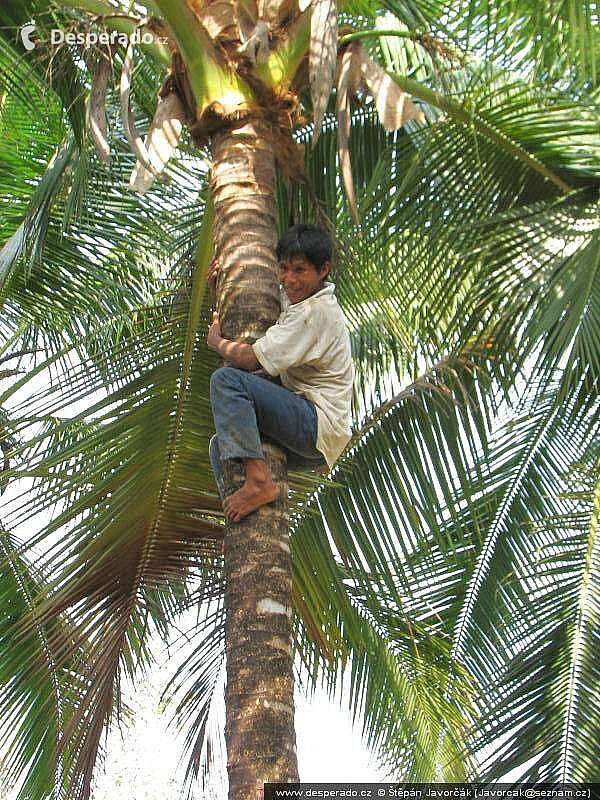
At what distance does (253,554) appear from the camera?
3738mm

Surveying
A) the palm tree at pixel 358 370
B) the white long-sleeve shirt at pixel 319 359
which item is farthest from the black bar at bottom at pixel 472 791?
the white long-sleeve shirt at pixel 319 359

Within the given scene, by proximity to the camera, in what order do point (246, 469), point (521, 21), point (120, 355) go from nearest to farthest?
1. point (246, 469)
2. point (120, 355)
3. point (521, 21)

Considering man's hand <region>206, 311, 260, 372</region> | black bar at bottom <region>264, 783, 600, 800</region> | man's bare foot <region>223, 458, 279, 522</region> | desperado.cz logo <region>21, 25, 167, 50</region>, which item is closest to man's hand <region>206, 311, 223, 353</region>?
man's hand <region>206, 311, 260, 372</region>

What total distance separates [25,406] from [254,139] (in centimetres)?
142

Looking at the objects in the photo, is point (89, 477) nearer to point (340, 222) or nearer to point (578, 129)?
point (340, 222)

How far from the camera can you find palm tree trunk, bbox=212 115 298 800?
3377 millimetres

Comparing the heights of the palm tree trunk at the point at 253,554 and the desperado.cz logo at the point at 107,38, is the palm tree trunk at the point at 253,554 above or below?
below

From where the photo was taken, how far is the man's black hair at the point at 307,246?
4.45m

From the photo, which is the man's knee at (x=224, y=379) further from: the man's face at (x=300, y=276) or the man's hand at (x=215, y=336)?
the man's face at (x=300, y=276)

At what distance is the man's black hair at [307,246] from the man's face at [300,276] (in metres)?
0.02

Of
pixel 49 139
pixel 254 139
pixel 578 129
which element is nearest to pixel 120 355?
pixel 254 139

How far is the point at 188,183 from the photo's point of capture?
7.57 meters

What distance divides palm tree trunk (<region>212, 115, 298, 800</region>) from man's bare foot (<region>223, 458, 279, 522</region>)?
3 cm

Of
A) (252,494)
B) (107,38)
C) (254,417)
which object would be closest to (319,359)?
(254,417)
